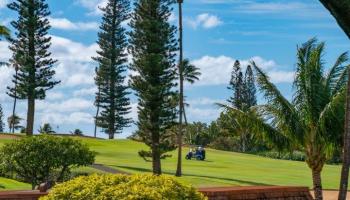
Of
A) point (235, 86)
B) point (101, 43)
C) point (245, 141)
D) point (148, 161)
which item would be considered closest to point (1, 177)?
point (148, 161)

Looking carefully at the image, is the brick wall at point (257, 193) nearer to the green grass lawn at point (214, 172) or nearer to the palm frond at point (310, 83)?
the palm frond at point (310, 83)

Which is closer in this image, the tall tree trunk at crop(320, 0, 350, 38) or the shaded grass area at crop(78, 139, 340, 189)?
the tall tree trunk at crop(320, 0, 350, 38)

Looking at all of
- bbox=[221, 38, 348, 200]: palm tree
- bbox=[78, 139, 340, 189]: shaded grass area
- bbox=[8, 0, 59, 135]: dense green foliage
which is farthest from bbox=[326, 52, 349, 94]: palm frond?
bbox=[8, 0, 59, 135]: dense green foliage

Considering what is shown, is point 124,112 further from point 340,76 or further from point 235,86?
point 340,76

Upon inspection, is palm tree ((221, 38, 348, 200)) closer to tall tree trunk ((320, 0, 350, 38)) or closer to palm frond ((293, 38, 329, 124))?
palm frond ((293, 38, 329, 124))

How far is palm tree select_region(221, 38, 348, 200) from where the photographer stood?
2064 centimetres

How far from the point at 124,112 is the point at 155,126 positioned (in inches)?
1407

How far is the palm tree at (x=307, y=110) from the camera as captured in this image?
20641mm

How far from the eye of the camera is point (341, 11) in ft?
14.4

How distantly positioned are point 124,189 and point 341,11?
13.4ft

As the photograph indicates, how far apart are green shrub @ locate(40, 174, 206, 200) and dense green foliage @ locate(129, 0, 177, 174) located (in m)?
34.3

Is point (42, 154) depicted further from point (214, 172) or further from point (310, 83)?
point (214, 172)

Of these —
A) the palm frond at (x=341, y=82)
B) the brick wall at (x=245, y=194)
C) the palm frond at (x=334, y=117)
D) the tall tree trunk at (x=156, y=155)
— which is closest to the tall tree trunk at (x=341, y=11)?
the brick wall at (x=245, y=194)

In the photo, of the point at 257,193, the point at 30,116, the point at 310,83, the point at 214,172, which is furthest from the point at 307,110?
the point at 30,116
